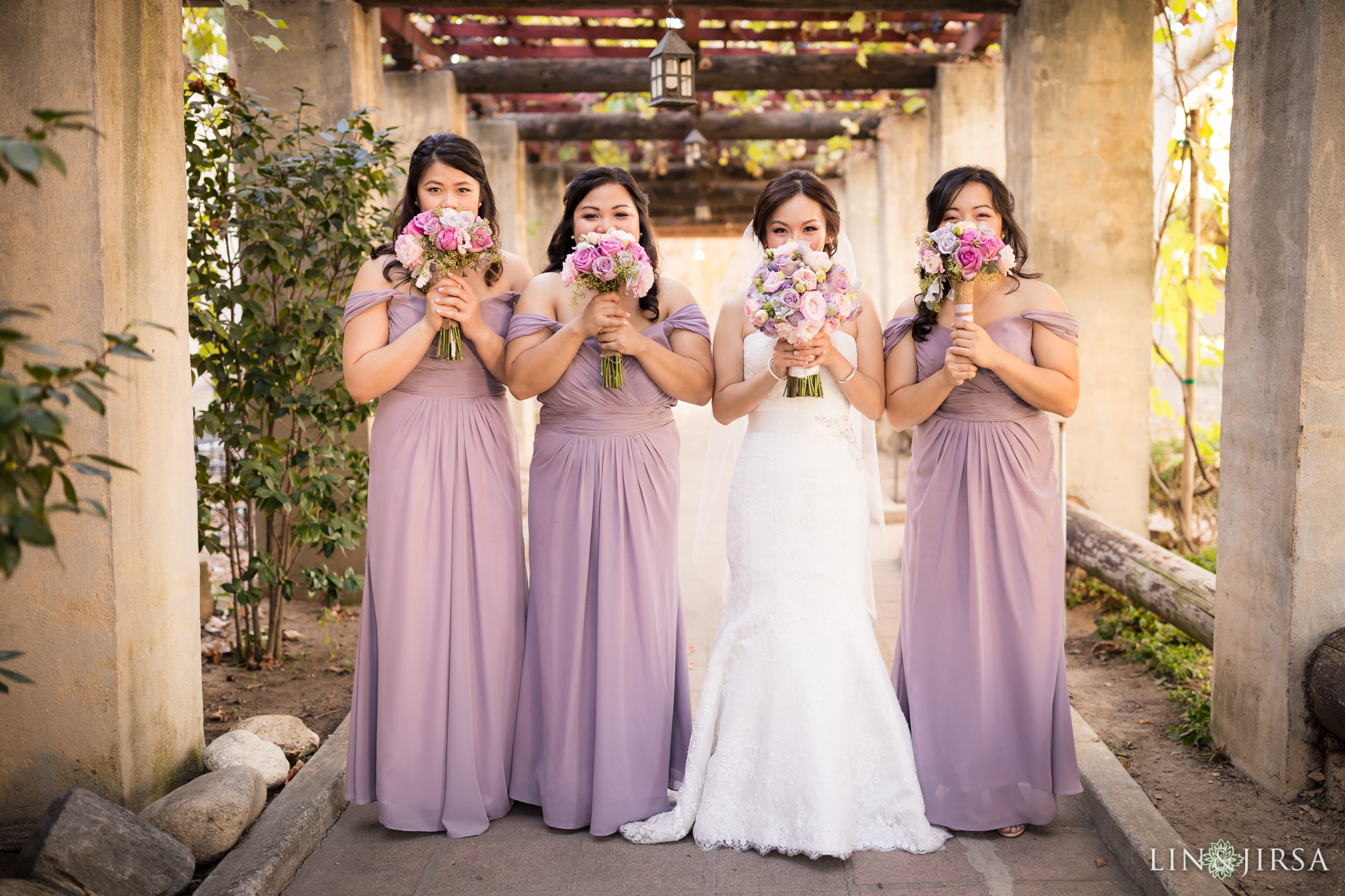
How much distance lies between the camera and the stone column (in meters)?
10.1

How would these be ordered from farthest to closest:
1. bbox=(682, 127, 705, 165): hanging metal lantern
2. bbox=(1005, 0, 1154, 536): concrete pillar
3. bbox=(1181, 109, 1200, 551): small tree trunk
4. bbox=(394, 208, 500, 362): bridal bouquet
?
bbox=(682, 127, 705, 165): hanging metal lantern
bbox=(1181, 109, 1200, 551): small tree trunk
bbox=(1005, 0, 1154, 536): concrete pillar
bbox=(394, 208, 500, 362): bridal bouquet

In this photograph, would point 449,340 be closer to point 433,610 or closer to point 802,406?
point 433,610

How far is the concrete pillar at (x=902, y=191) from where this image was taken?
12.9 metres

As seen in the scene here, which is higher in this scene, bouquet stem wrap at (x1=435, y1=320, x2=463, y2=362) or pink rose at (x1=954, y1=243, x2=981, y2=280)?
pink rose at (x1=954, y1=243, x2=981, y2=280)

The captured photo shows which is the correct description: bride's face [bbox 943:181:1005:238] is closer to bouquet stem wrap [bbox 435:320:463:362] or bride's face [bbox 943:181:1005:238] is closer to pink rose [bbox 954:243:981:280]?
pink rose [bbox 954:243:981:280]

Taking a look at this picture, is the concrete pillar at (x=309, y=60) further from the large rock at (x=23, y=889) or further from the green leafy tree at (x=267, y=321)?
the large rock at (x=23, y=889)

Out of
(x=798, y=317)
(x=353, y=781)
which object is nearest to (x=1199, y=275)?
(x=798, y=317)

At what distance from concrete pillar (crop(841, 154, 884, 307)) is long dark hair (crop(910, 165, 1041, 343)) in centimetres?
1139

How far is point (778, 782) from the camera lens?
350cm

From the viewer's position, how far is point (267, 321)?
5.17m

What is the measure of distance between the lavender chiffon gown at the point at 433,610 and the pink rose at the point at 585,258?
64 cm

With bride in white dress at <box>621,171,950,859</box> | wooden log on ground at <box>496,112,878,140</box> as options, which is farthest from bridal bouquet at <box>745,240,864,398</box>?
wooden log on ground at <box>496,112,878,140</box>

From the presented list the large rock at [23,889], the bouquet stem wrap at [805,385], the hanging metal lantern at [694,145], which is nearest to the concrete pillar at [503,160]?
the hanging metal lantern at [694,145]

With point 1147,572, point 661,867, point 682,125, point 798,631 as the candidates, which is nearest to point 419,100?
point 682,125
